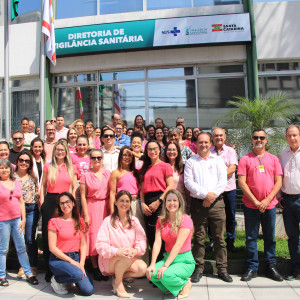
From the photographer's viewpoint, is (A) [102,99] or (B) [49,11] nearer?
(B) [49,11]

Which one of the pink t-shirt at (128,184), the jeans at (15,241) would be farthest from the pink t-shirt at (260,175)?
the jeans at (15,241)

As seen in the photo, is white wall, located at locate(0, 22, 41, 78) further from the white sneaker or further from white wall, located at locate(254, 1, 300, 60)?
the white sneaker

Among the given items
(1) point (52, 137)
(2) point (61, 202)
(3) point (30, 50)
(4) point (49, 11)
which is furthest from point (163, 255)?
(3) point (30, 50)

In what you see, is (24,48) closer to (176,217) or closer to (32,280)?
(32,280)

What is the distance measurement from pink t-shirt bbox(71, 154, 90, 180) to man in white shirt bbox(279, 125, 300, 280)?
2998 millimetres

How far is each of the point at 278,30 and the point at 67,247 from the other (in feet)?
29.6

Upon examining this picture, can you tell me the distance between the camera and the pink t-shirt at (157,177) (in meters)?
4.34

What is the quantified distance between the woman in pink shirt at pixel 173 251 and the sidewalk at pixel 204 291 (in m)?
0.20

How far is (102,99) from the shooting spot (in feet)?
35.8

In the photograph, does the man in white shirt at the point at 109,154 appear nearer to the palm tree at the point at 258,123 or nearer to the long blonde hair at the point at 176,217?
the long blonde hair at the point at 176,217

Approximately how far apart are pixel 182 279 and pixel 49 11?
802 centimetres

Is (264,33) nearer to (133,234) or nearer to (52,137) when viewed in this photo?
(52,137)

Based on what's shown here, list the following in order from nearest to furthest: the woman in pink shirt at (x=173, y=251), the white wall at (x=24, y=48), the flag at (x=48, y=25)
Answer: the woman in pink shirt at (x=173, y=251) → the flag at (x=48, y=25) → the white wall at (x=24, y=48)

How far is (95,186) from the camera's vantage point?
4438 millimetres
